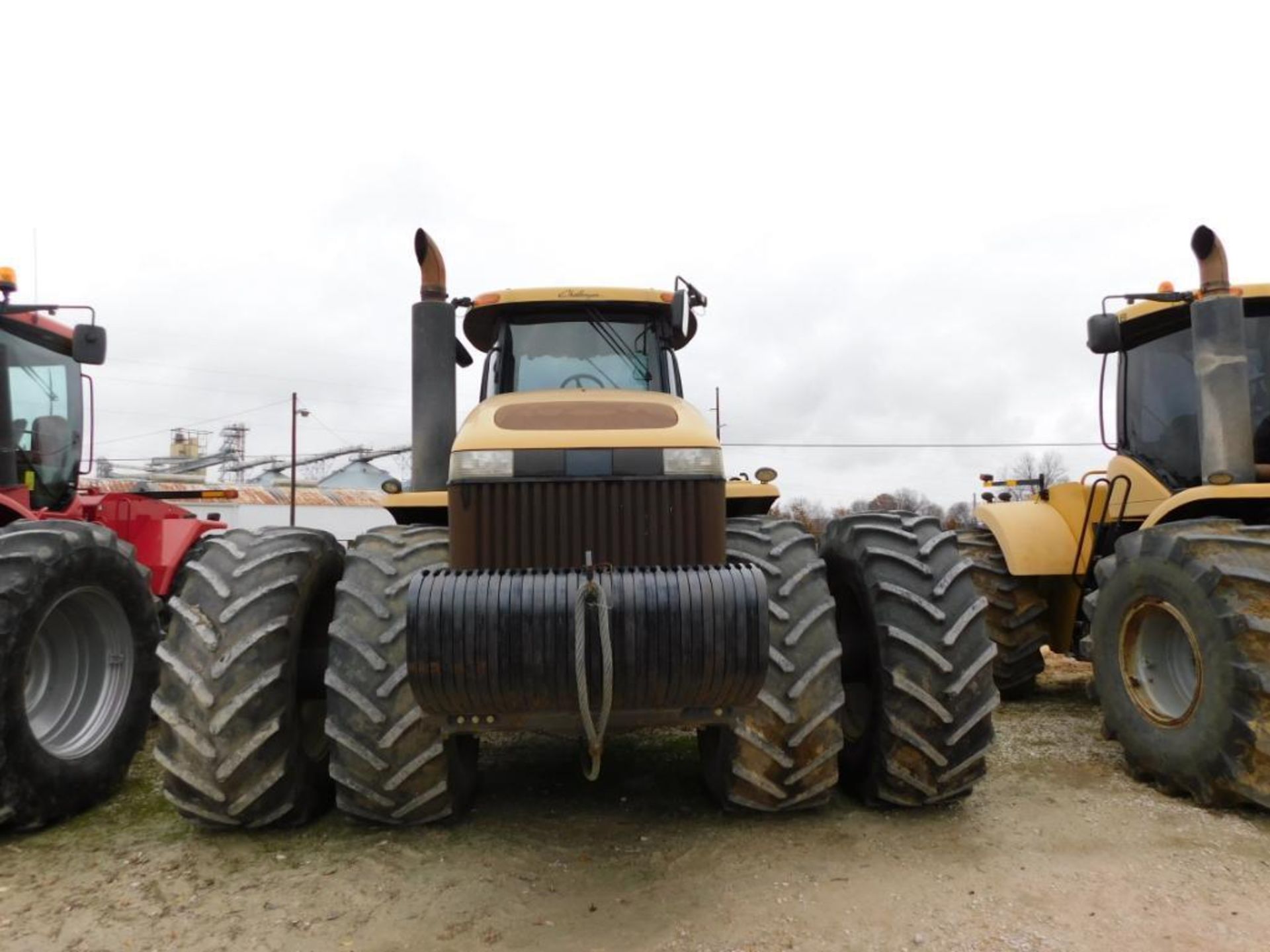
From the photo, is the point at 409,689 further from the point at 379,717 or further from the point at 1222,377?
the point at 1222,377

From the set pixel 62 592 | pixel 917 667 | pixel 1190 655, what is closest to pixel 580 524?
pixel 917 667

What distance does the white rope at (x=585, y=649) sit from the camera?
9.73 ft

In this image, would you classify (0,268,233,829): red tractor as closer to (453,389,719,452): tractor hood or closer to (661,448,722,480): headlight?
(453,389,719,452): tractor hood

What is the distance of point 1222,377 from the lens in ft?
17.2

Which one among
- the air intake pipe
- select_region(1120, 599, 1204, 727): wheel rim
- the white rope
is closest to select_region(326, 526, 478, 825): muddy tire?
the white rope

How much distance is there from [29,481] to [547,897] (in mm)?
4958

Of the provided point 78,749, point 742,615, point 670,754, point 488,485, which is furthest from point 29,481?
point 742,615

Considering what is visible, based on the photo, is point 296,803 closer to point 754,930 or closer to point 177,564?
point 754,930

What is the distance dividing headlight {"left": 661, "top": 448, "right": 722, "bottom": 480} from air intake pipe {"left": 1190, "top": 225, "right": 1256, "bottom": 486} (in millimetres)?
3421

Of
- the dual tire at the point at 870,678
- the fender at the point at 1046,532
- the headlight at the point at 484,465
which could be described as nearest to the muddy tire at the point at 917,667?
the dual tire at the point at 870,678

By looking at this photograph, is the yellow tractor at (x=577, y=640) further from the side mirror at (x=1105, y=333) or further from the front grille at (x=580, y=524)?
the side mirror at (x=1105, y=333)

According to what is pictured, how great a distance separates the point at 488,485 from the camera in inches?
146

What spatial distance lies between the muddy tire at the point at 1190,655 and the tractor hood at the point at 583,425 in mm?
2747

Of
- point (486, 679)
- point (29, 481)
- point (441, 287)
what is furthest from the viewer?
point (29, 481)
